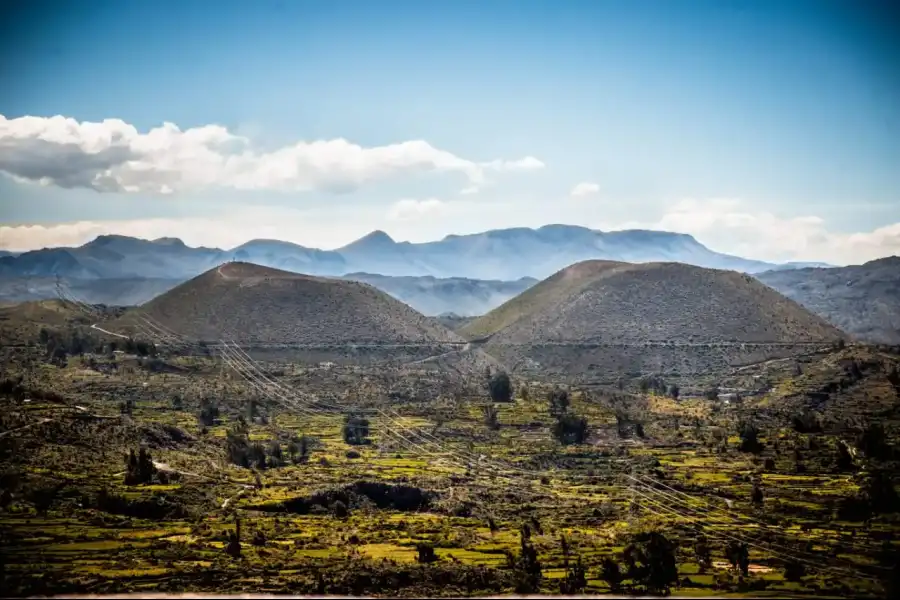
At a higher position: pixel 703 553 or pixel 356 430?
pixel 356 430

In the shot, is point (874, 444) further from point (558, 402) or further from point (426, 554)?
point (426, 554)

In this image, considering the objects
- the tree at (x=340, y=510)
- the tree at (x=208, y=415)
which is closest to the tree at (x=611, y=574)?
the tree at (x=340, y=510)

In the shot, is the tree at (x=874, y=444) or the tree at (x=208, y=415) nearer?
the tree at (x=874, y=444)

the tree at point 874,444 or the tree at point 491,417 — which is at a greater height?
the tree at point 874,444

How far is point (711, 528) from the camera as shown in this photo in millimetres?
89250

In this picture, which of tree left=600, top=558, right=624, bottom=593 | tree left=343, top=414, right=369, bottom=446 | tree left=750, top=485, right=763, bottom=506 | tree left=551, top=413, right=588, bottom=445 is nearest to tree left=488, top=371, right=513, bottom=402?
tree left=343, top=414, right=369, bottom=446

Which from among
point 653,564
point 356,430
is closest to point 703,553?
point 653,564

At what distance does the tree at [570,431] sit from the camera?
136750 millimetres

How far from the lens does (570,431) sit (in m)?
138

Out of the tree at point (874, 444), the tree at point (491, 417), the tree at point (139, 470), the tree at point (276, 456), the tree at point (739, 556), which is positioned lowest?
the tree at point (739, 556)

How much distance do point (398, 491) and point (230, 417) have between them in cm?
5767

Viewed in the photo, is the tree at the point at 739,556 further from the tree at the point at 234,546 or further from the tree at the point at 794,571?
the tree at the point at 234,546

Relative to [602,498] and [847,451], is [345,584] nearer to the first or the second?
[602,498]

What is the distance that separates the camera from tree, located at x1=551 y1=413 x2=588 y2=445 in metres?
137
